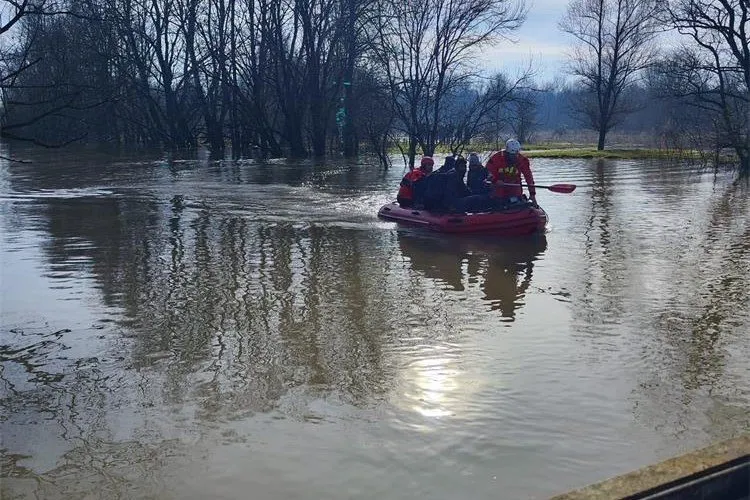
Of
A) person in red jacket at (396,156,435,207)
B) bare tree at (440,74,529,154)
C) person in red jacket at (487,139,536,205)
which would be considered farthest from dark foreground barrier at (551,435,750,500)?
bare tree at (440,74,529,154)

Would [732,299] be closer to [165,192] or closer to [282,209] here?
[282,209]

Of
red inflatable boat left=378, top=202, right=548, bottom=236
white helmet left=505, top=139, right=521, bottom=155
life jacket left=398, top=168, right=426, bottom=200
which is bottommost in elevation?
red inflatable boat left=378, top=202, right=548, bottom=236

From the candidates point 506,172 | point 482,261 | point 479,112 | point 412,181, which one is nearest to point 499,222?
point 506,172

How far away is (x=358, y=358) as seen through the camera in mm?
6219

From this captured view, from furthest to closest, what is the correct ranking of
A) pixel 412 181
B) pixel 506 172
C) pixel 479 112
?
Answer: pixel 479 112
pixel 412 181
pixel 506 172

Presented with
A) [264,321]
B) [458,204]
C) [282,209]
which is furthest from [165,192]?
[264,321]

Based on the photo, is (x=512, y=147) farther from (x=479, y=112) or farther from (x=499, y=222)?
(x=479, y=112)

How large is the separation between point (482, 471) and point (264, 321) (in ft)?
11.1

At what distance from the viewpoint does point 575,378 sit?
5.76 metres

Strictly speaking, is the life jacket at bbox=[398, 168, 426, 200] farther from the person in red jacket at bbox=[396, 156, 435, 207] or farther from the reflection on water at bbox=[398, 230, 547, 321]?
the reflection on water at bbox=[398, 230, 547, 321]

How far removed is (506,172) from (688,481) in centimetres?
957

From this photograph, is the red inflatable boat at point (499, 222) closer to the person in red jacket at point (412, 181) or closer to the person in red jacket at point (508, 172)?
the person in red jacket at point (508, 172)

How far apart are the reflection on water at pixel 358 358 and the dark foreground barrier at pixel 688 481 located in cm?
57

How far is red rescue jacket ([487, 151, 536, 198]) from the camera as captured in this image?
503 inches
